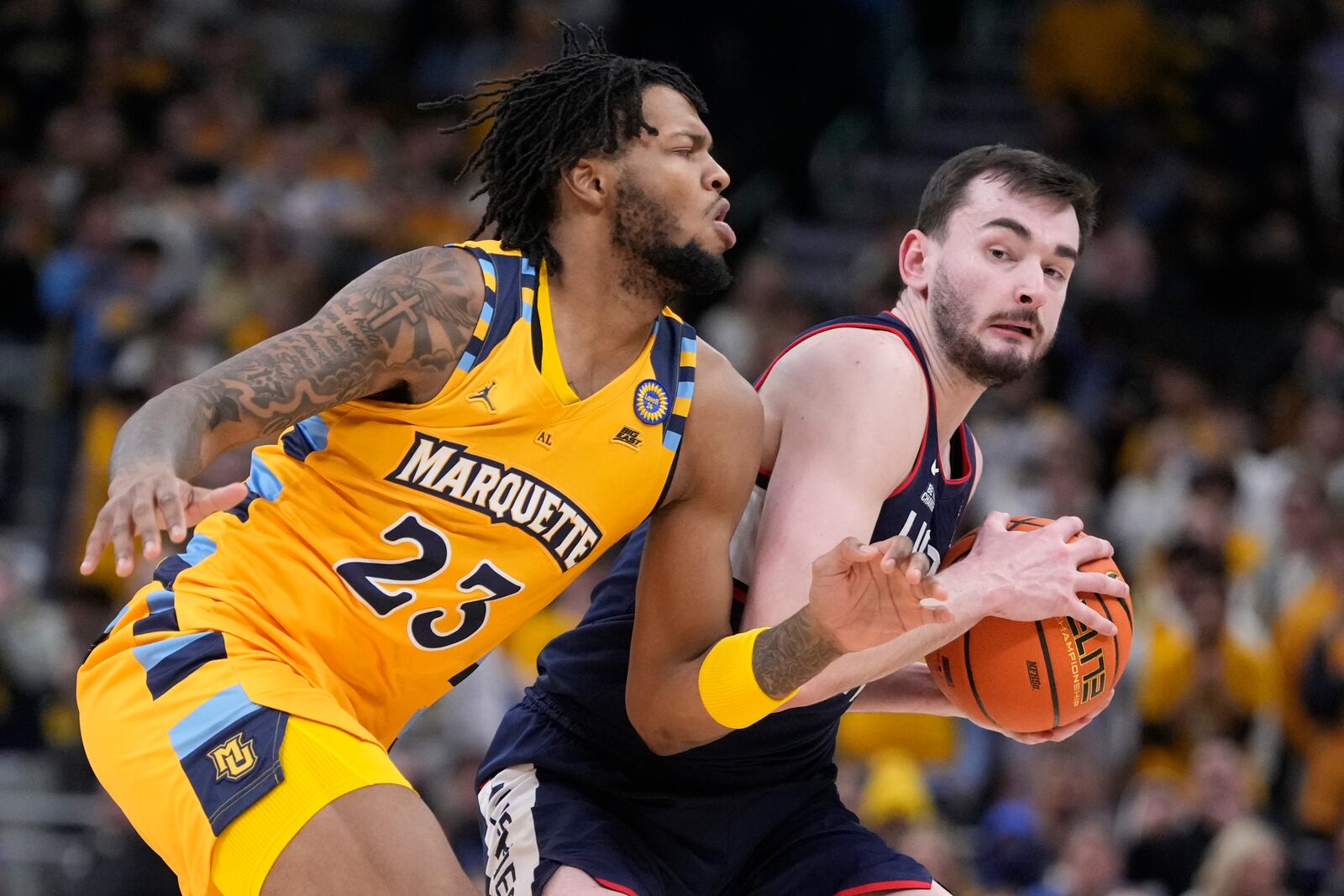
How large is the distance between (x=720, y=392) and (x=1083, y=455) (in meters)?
6.05

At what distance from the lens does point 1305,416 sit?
10062 millimetres

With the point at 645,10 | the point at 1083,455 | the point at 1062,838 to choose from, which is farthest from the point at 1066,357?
the point at 645,10

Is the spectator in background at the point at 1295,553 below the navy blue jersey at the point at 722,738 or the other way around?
below

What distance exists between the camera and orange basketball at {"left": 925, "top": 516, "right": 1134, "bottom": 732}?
434cm

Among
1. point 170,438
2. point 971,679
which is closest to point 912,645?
point 971,679

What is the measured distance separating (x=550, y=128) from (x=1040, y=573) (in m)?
1.56

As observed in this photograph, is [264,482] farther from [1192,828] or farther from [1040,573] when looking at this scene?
[1192,828]

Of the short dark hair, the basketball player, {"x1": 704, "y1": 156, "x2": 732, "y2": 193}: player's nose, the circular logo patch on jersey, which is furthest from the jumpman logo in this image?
the short dark hair

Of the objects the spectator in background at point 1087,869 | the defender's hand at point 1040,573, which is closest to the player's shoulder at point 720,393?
the defender's hand at point 1040,573

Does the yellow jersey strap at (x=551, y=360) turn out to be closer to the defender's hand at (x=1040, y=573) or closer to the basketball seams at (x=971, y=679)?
the defender's hand at (x=1040, y=573)

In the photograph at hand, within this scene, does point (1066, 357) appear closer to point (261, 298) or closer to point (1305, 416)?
point (1305, 416)

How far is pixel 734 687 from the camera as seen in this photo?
13.5 feet

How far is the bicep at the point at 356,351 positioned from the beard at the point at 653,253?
378 millimetres

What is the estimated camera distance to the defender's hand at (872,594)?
3.60 m
